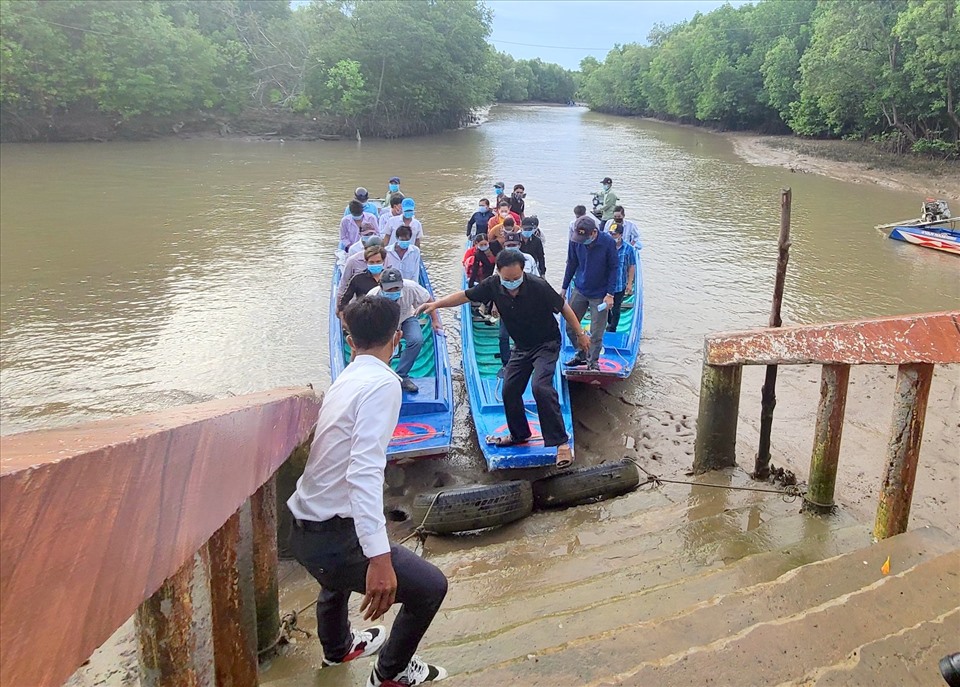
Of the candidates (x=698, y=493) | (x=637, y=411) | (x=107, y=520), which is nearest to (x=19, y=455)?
(x=107, y=520)

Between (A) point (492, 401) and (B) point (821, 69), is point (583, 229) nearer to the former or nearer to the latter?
(A) point (492, 401)

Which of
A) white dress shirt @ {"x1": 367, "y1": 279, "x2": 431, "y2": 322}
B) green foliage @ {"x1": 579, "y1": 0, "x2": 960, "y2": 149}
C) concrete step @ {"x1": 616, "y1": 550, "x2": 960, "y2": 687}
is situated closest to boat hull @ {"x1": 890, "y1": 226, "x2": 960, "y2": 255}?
green foliage @ {"x1": 579, "y1": 0, "x2": 960, "y2": 149}

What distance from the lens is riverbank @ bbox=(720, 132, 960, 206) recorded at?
2400cm

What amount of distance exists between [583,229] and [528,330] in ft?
6.09

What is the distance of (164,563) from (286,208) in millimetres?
19878

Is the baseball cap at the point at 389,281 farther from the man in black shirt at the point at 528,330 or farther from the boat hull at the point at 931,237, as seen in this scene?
the boat hull at the point at 931,237

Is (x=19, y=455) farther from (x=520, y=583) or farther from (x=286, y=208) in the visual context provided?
(x=286, y=208)

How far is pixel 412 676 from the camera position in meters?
2.59

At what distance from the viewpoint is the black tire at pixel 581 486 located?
5.35 m

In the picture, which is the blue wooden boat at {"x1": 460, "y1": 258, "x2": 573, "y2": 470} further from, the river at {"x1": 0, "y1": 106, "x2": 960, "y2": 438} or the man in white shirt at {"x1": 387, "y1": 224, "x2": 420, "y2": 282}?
the river at {"x1": 0, "y1": 106, "x2": 960, "y2": 438}

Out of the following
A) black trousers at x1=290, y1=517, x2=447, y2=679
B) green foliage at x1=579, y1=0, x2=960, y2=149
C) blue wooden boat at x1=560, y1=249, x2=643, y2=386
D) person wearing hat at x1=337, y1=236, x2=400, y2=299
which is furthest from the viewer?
green foliage at x1=579, y1=0, x2=960, y2=149

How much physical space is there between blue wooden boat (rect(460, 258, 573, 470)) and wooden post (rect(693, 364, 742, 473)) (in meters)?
1.14

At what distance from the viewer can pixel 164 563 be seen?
4.63 ft

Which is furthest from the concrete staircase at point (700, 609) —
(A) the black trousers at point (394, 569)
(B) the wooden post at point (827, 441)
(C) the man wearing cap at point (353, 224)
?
(C) the man wearing cap at point (353, 224)
